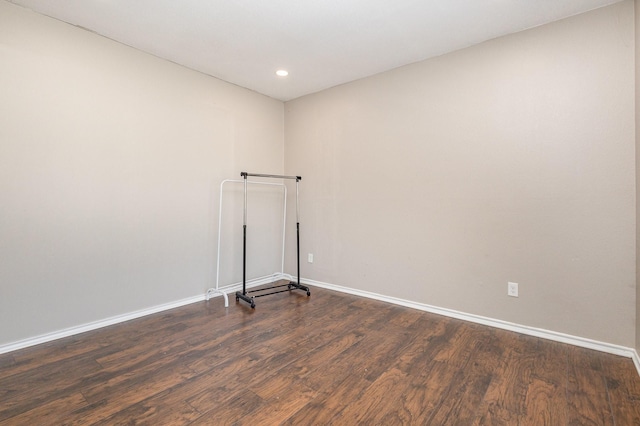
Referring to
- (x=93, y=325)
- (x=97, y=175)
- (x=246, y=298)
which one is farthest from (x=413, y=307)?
(x=97, y=175)

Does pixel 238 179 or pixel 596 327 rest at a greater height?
pixel 238 179

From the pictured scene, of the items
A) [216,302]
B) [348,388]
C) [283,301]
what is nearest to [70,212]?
[216,302]

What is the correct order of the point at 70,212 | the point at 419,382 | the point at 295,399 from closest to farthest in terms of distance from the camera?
the point at 295,399, the point at 419,382, the point at 70,212

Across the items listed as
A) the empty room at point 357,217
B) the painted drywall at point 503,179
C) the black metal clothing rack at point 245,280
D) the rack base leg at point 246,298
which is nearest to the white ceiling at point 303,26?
the empty room at point 357,217

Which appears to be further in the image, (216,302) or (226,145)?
(226,145)

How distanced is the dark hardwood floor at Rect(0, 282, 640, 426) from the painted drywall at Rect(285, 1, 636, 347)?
1.47ft

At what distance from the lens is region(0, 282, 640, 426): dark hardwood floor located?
1.55 m

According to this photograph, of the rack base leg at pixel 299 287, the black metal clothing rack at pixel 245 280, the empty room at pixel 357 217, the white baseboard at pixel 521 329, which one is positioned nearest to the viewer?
the empty room at pixel 357 217

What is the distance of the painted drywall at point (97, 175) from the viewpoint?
224 cm

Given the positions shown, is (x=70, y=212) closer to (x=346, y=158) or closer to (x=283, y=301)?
(x=283, y=301)

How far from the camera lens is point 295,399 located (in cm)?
167

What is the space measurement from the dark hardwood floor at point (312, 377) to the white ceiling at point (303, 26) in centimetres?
252

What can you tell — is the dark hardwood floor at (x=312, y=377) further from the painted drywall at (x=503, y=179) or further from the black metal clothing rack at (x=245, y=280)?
the black metal clothing rack at (x=245, y=280)

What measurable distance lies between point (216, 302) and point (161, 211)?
112 centimetres
